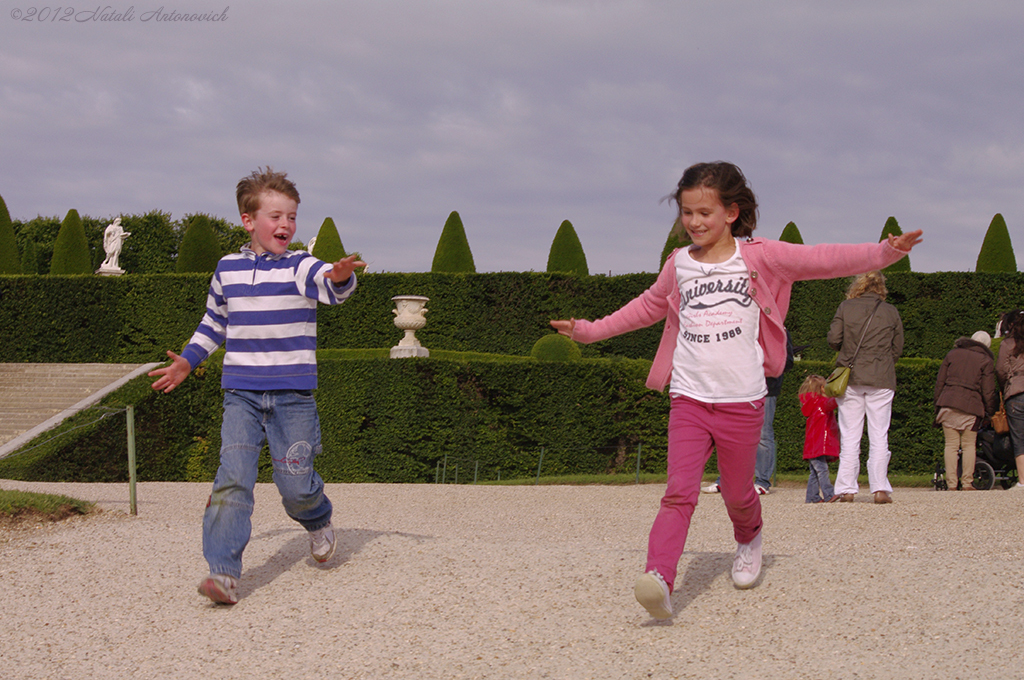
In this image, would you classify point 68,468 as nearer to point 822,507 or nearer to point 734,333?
point 822,507

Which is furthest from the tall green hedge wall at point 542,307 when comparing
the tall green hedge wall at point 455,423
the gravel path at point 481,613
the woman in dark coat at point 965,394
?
the gravel path at point 481,613

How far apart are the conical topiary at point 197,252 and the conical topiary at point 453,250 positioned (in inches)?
244

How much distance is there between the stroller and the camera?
388 inches

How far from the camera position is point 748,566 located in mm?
3791

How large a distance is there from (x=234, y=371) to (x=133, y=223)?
31712 millimetres

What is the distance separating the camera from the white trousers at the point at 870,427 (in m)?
7.47

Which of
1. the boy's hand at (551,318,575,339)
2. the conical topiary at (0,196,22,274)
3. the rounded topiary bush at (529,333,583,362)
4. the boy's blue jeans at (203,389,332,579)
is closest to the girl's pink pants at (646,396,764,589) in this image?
the boy's hand at (551,318,575,339)

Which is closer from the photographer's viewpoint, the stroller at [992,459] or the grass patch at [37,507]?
the grass patch at [37,507]

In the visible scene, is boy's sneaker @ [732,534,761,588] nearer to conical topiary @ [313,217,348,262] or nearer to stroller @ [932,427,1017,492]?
stroller @ [932,427,1017,492]

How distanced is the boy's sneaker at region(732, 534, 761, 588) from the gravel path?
0.17 ft

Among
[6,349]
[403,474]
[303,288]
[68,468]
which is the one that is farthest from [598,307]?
[303,288]

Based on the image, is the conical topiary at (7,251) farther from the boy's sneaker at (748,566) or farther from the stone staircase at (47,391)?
the boy's sneaker at (748,566)

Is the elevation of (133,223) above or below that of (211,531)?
Result: above

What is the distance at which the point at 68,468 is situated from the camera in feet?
44.5
